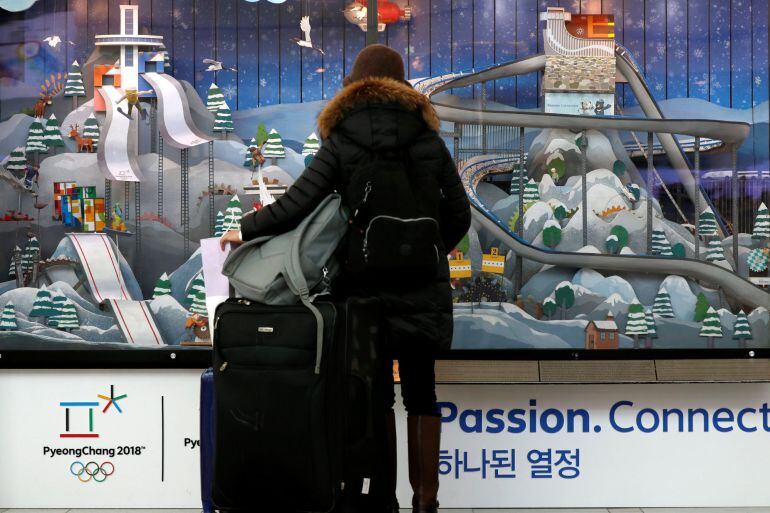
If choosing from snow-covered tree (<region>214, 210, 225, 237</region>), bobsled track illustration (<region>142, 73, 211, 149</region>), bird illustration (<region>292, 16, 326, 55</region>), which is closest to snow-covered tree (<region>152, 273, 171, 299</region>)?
snow-covered tree (<region>214, 210, 225, 237</region>)

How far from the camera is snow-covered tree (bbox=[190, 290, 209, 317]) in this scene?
13.4ft

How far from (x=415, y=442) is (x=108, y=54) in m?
1.95

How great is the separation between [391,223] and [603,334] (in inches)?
54.5

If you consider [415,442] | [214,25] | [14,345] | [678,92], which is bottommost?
[415,442]

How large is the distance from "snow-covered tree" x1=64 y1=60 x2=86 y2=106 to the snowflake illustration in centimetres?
53

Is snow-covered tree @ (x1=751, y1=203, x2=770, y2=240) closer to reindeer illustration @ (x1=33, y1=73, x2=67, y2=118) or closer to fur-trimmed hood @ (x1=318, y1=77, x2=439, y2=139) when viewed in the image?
fur-trimmed hood @ (x1=318, y1=77, x2=439, y2=139)

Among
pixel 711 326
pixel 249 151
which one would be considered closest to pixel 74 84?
pixel 249 151

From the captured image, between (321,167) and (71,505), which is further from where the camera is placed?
(71,505)

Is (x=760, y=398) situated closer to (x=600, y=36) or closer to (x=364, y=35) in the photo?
(x=600, y=36)

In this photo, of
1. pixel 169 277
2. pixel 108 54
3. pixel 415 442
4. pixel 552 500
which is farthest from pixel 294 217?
pixel 552 500

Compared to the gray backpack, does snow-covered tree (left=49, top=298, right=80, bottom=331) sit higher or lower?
lower

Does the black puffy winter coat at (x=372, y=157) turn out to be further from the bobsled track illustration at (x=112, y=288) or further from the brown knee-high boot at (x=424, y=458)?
the bobsled track illustration at (x=112, y=288)

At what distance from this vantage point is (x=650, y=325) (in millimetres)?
4102

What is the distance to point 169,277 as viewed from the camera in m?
4.11
